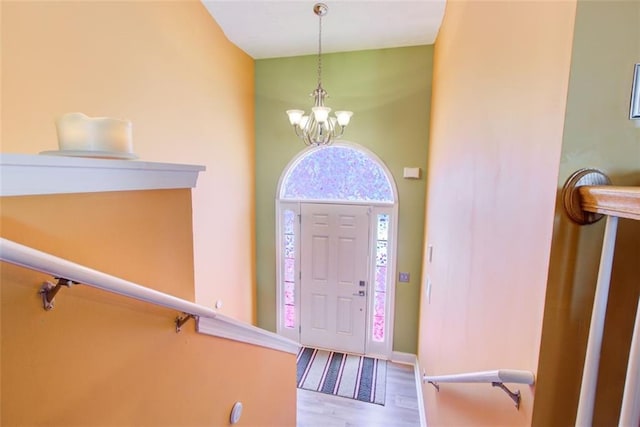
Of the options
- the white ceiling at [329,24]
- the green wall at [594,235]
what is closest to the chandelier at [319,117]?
the white ceiling at [329,24]

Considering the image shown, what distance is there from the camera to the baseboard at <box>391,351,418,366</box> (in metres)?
3.96

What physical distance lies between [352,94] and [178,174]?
10.3ft

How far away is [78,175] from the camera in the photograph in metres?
0.68

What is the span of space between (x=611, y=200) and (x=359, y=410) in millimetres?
3332

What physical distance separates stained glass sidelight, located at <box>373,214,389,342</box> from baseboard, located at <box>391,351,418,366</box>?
0.25m

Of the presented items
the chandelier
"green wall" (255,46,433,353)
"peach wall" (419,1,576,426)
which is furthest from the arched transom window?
"peach wall" (419,1,576,426)

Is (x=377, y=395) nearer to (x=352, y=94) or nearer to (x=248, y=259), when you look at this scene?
(x=248, y=259)

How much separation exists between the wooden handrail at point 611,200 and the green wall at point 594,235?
0.06 meters

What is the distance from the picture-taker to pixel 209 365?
47.1 inches

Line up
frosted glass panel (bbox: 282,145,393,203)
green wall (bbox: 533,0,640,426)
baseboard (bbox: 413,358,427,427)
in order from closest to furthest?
green wall (bbox: 533,0,640,426) < baseboard (bbox: 413,358,427,427) < frosted glass panel (bbox: 282,145,393,203)

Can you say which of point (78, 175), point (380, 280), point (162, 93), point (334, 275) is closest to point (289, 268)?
point (334, 275)

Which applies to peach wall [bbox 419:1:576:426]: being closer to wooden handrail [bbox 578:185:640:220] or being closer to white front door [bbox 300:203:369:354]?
wooden handrail [bbox 578:185:640:220]

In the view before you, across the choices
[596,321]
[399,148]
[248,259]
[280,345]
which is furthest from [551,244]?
[248,259]

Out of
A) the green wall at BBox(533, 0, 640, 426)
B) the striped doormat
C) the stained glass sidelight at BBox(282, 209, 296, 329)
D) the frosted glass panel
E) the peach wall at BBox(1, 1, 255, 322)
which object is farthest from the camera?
the stained glass sidelight at BBox(282, 209, 296, 329)
